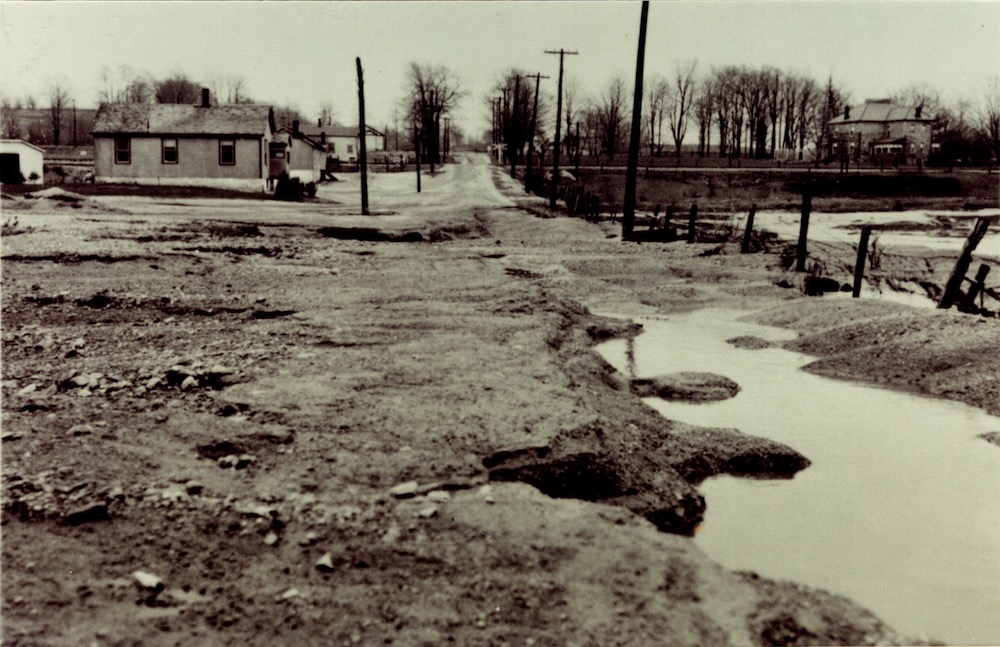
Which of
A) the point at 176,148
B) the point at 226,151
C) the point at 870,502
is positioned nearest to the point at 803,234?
the point at 870,502

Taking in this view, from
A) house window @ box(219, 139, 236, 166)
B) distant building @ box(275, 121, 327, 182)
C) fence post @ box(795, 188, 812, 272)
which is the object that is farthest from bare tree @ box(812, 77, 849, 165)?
fence post @ box(795, 188, 812, 272)

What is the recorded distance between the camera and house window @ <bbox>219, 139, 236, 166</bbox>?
1857 inches

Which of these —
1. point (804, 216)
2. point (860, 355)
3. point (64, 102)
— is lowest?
point (860, 355)

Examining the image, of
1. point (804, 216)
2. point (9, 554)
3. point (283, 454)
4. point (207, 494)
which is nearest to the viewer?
point (9, 554)

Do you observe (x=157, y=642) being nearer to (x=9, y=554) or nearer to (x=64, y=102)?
(x=9, y=554)

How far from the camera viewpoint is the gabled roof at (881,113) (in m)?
104

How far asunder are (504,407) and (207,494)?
273cm

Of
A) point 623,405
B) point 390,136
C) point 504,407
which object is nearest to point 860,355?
point 623,405

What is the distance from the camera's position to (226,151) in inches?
1860

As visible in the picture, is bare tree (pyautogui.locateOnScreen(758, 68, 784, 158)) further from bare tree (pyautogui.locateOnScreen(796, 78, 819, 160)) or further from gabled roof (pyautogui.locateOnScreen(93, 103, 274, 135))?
gabled roof (pyautogui.locateOnScreen(93, 103, 274, 135))

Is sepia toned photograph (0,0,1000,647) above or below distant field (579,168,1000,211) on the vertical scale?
below

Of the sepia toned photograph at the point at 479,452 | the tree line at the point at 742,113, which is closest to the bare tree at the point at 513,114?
the tree line at the point at 742,113

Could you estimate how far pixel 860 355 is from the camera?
11.6 metres

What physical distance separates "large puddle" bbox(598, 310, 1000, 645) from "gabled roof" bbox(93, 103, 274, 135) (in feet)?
134
